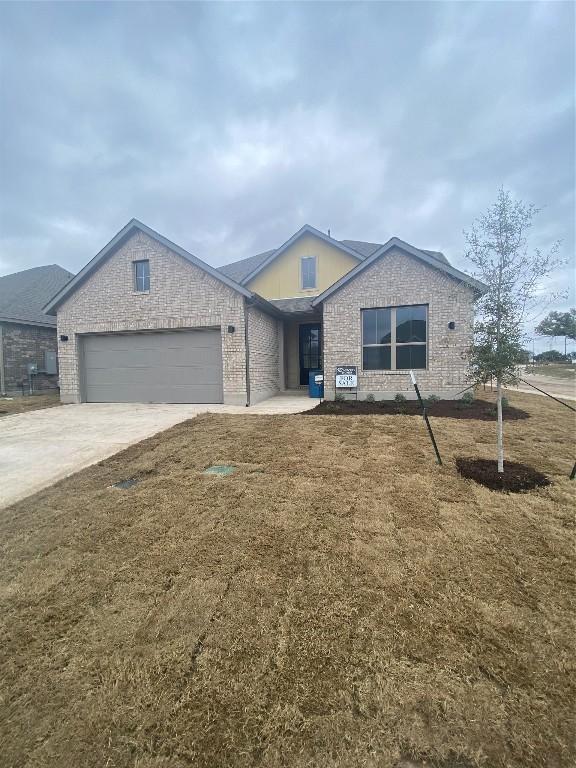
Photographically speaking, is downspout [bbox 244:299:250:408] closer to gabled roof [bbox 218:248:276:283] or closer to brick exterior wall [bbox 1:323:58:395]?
gabled roof [bbox 218:248:276:283]

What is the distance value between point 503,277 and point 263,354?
8753mm

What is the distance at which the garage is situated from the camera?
11.0m

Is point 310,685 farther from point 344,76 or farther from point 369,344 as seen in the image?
point 344,76

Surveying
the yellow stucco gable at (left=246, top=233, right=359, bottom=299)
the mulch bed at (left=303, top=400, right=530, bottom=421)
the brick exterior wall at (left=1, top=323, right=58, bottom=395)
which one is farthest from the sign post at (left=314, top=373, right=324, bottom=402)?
the brick exterior wall at (left=1, top=323, right=58, bottom=395)

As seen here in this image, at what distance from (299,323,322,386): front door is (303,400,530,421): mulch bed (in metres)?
4.67

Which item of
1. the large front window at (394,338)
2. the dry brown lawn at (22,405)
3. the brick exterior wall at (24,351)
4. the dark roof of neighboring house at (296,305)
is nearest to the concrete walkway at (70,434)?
the dry brown lawn at (22,405)

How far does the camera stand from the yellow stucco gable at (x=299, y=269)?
47.4 ft

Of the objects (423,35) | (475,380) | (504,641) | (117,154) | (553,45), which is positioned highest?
(117,154)

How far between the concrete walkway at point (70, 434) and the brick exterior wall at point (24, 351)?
253 inches

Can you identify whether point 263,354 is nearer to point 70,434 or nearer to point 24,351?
point 70,434

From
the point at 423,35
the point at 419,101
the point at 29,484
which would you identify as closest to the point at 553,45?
the point at 423,35

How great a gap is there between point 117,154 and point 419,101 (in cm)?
1667

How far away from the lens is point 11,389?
48.5 feet

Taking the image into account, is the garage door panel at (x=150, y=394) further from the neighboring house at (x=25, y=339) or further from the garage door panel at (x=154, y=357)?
the neighboring house at (x=25, y=339)
